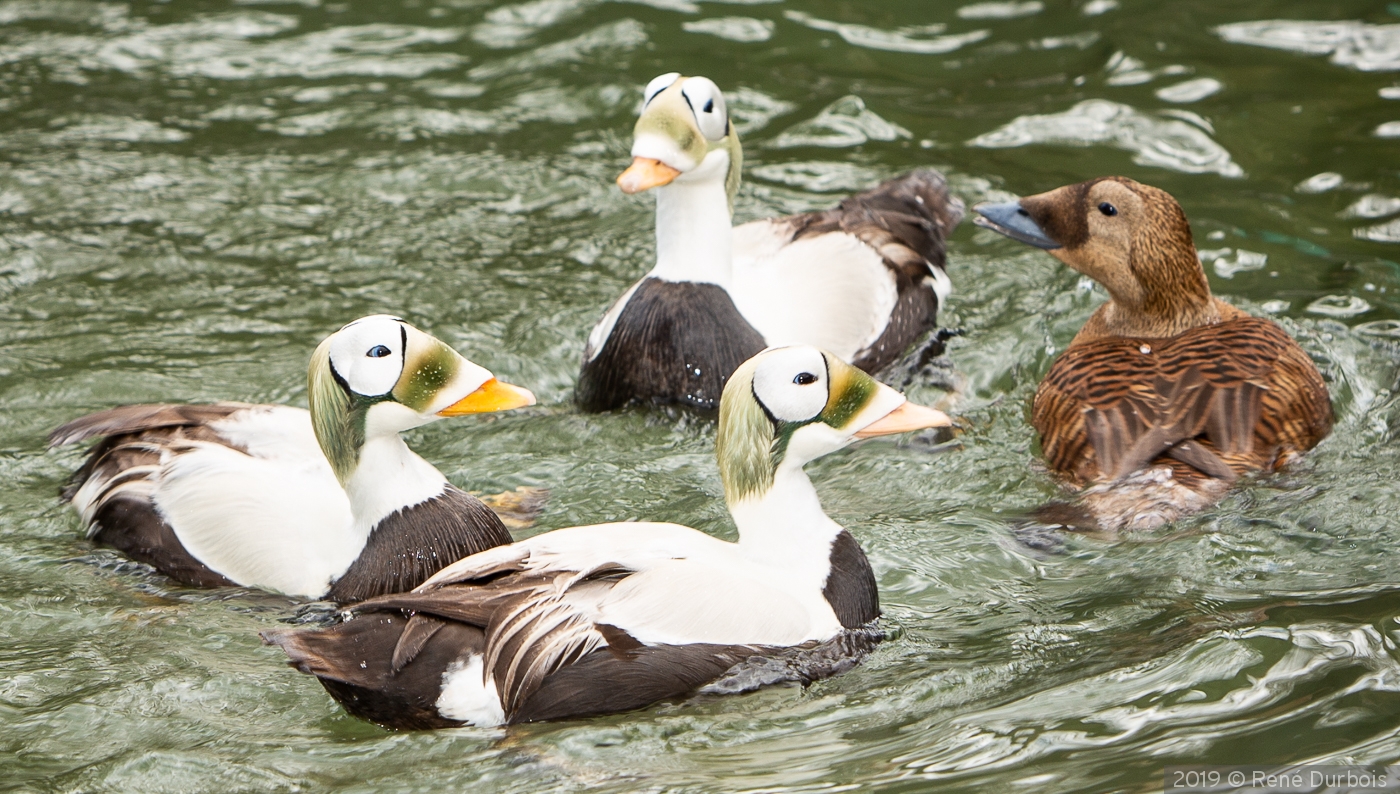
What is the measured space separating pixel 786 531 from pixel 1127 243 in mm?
2222

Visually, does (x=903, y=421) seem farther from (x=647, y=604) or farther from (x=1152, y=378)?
(x=1152, y=378)

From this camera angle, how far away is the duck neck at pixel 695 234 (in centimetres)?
598

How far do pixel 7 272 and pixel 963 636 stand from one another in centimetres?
499

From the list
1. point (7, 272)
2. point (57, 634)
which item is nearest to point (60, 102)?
point (7, 272)

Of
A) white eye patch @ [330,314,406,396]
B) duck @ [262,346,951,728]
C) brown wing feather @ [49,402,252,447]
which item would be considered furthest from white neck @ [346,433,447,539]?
brown wing feather @ [49,402,252,447]

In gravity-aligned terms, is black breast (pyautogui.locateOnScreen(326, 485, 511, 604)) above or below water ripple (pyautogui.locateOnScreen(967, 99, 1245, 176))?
below

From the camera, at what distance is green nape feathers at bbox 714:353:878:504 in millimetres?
4316

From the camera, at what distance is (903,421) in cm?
438

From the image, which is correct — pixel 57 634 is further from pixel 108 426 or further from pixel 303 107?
pixel 303 107

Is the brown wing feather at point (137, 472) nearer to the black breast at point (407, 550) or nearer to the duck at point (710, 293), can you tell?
the black breast at point (407, 550)

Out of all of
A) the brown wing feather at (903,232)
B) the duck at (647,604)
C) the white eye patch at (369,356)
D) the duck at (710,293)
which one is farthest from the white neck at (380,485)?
the brown wing feather at (903,232)

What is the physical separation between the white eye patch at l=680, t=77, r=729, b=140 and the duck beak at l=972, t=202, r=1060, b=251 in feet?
3.54

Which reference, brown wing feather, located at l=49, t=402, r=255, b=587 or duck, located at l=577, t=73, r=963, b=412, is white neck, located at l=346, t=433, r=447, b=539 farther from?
duck, located at l=577, t=73, r=963, b=412

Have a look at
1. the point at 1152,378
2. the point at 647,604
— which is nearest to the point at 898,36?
the point at 1152,378
